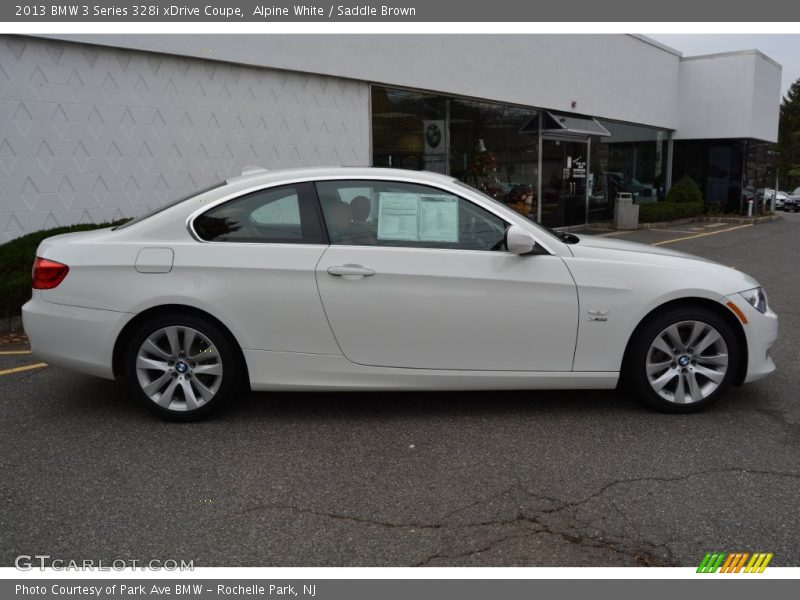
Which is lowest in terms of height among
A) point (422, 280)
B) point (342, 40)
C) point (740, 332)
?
point (740, 332)

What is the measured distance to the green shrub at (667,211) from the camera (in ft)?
68.8

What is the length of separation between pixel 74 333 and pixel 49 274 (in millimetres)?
417

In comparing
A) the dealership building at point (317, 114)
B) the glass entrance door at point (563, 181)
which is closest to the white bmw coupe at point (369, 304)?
the dealership building at point (317, 114)

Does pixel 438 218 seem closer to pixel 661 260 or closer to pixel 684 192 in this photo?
pixel 661 260

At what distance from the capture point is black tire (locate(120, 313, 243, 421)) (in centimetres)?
436


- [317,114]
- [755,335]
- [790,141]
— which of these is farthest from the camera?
[790,141]

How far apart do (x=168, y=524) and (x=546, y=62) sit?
16.3 metres

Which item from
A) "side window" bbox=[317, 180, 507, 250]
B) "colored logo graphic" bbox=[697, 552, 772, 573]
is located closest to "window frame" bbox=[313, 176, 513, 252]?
"side window" bbox=[317, 180, 507, 250]

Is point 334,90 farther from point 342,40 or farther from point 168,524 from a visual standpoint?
point 168,524

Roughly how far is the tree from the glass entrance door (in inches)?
2837

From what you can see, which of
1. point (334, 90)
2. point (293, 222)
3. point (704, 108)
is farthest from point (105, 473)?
point (704, 108)

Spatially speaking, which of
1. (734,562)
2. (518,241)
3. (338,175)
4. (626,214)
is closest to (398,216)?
(338,175)

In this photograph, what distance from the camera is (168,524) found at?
3219 millimetres

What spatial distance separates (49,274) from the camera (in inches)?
175
